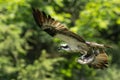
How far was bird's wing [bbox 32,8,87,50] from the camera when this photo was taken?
3902 mm

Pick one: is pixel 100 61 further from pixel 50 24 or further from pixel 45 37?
pixel 45 37

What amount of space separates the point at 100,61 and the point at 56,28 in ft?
1.47

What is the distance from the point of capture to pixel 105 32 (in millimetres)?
11852

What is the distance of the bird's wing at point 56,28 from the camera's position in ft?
12.8

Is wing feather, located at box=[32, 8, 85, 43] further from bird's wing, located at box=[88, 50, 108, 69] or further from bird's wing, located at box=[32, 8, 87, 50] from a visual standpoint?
bird's wing, located at box=[88, 50, 108, 69]

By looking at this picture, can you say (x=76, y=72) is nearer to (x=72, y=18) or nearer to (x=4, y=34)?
(x=72, y=18)

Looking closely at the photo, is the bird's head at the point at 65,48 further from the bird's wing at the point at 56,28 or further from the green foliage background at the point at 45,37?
the green foliage background at the point at 45,37

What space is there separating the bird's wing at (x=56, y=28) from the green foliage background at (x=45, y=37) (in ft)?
15.0

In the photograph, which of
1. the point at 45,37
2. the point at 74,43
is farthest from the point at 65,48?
the point at 45,37

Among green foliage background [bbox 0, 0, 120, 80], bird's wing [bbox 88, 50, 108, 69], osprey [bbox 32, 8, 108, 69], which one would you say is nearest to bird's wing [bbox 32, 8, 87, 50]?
osprey [bbox 32, 8, 108, 69]

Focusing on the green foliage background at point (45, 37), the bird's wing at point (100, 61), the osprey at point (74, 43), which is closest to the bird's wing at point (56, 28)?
the osprey at point (74, 43)

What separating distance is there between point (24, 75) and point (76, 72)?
1.95m

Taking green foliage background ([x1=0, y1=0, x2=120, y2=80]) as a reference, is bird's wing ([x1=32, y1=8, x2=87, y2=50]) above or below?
below

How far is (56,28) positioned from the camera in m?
4.01
